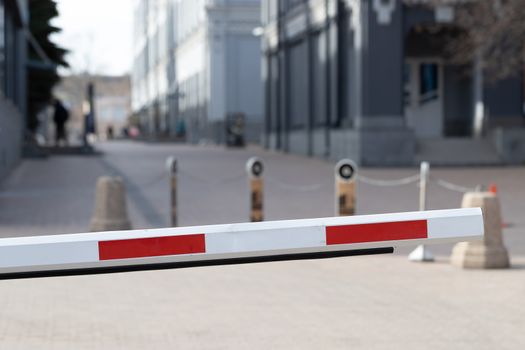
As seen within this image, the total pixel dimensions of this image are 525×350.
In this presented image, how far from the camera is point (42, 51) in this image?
43844 mm

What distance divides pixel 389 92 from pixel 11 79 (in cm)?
1164

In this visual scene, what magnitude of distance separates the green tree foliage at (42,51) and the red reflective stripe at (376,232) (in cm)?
3992

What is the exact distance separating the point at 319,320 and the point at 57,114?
120 ft

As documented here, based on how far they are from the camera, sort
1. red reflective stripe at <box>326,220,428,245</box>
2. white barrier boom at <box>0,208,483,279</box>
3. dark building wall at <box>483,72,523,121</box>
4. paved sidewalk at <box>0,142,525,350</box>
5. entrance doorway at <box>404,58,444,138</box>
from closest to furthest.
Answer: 1. white barrier boom at <box>0,208,483,279</box>
2. red reflective stripe at <box>326,220,428,245</box>
3. paved sidewalk at <box>0,142,525,350</box>
4. dark building wall at <box>483,72,523,121</box>
5. entrance doorway at <box>404,58,444,138</box>

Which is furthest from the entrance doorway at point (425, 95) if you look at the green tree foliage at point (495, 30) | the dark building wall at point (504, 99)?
the green tree foliage at point (495, 30)

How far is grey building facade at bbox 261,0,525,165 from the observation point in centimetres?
2911

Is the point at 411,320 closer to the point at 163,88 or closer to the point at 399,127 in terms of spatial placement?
the point at 399,127

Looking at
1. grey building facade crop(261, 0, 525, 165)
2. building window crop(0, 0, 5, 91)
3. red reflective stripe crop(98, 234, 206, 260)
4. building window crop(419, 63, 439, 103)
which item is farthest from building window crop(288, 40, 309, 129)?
red reflective stripe crop(98, 234, 206, 260)

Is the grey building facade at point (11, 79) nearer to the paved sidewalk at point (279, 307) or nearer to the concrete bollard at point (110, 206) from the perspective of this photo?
the concrete bollard at point (110, 206)

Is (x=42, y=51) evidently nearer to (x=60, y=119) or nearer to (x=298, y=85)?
(x=60, y=119)

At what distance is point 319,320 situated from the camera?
7367mm

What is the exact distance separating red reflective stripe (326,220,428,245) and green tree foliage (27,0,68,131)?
39925mm

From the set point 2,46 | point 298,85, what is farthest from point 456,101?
point 2,46

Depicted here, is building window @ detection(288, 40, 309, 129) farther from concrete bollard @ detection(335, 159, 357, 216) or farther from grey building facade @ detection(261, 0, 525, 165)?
concrete bollard @ detection(335, 159, 357, 216)
